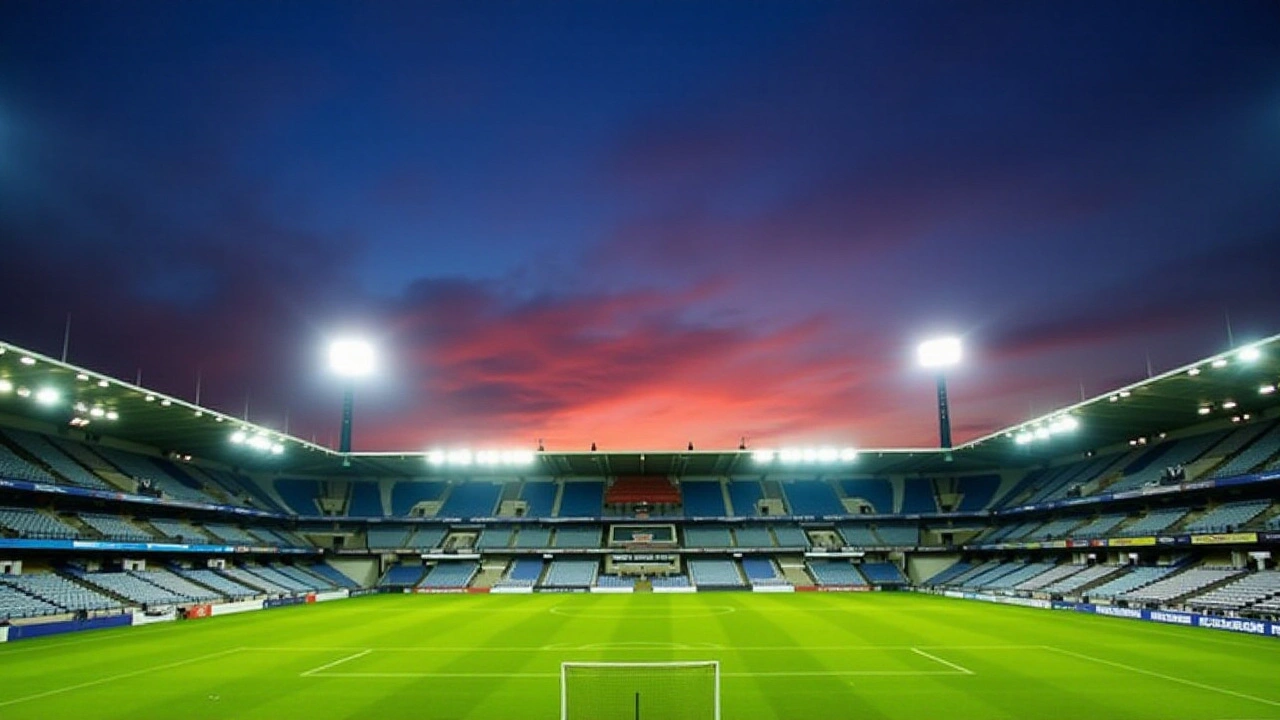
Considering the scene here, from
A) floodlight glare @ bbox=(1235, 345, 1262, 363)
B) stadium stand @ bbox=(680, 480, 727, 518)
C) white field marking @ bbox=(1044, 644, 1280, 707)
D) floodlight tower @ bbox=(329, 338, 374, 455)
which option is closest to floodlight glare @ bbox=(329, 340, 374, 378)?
floodlight tower @ bbox=(329, 338, 374, 455)

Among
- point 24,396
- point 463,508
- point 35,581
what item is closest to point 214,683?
point 35,581

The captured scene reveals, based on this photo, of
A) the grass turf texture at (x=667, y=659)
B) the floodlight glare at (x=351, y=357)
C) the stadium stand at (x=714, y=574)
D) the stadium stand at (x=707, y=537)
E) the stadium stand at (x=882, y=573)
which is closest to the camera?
the grass turf texture at (x=667, y=659)

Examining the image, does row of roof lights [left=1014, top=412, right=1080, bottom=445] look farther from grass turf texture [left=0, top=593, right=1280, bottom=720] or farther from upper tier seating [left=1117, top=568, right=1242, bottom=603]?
grass turf texture [left=0, top=593, right=1280, bottom=720]

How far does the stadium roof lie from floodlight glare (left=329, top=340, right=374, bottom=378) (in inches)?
244

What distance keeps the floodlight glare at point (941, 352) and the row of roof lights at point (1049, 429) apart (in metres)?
7.60

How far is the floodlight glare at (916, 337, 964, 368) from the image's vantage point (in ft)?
184

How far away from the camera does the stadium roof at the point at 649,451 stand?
34.2 m

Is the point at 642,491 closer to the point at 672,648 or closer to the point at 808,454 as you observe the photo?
the point at 808,454

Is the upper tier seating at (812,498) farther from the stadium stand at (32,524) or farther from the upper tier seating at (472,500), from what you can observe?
the stadium stand at (32,524)

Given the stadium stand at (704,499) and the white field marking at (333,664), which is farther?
the stadium stand at (704,499)

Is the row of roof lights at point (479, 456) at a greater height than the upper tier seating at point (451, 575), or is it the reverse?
the row of roof lights at point (479, 456)

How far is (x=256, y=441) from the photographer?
50.2 metres

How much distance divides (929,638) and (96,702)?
1026 inches

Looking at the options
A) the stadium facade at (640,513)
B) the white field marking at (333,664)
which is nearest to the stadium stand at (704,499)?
the stadium facade at (640,513)
